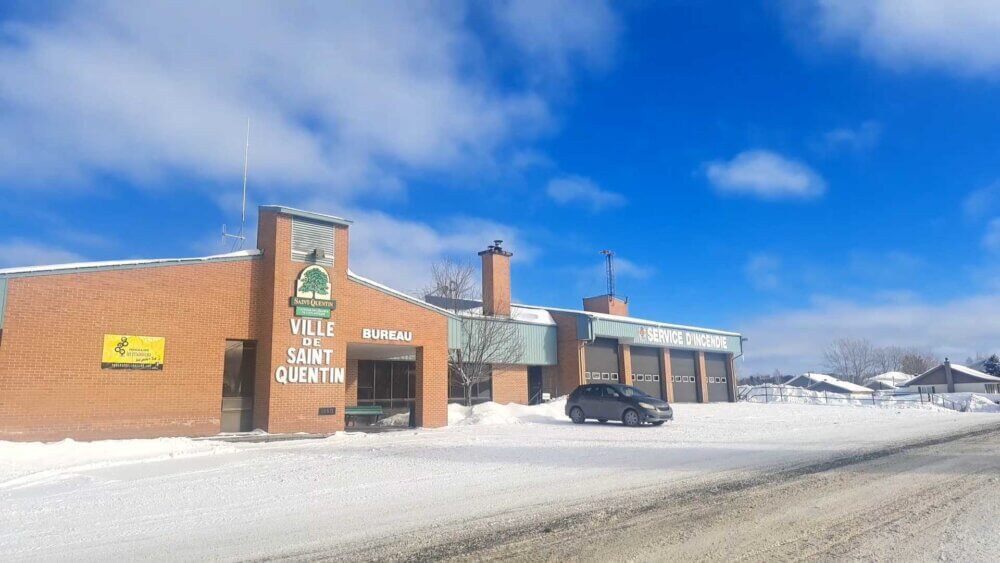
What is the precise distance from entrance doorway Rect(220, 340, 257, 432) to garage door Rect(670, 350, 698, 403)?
26195 mm

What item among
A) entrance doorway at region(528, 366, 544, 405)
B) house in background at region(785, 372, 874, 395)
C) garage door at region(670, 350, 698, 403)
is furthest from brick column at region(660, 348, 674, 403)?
house in background at region(785, 372, 874, 395)

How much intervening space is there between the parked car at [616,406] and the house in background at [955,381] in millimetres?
59122

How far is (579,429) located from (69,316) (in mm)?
14456

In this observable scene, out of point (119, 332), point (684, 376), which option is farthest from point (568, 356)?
point (119, 332)

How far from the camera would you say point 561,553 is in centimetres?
570

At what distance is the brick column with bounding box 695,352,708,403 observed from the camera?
131ft

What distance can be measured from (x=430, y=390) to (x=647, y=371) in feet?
59.5

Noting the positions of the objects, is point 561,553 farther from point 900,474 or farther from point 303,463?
point 303,463

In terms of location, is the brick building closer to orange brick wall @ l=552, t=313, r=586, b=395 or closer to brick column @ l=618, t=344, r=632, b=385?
orange brick wall @ l=552, t=313, r=586, b=395

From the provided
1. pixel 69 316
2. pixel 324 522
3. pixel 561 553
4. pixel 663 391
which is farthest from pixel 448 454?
pixel 663 391

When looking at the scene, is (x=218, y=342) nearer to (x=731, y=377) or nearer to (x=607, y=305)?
(x=607, y=305)

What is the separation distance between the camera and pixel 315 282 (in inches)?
773

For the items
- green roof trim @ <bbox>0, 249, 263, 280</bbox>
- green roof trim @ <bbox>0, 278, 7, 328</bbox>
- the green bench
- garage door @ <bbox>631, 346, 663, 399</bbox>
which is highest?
green roof trim @ <bbox>0, 249, 263, 280</bbox>

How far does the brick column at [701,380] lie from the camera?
131 feet
